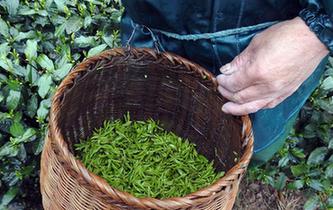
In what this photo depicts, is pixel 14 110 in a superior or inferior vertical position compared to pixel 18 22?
inferior

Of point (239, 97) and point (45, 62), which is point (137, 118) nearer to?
point (45, 62)

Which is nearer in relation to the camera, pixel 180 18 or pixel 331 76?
pixel 180 18

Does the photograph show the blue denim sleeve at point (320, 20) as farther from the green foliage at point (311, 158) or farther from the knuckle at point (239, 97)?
the green foliage at point (311, 158)

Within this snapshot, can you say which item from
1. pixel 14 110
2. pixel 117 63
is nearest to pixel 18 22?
pixel 14 110

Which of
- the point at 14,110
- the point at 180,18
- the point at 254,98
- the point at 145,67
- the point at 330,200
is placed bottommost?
the point at 330,200

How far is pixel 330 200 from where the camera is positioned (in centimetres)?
208

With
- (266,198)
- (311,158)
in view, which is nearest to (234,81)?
(311,158)

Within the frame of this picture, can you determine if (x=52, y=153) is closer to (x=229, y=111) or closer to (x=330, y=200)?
(x=229, y=111)

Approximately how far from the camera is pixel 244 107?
135cm

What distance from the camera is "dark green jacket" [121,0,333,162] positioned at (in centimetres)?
122

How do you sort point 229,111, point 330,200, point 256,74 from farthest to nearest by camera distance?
point 330,200 → point 229,111 → point 256,74

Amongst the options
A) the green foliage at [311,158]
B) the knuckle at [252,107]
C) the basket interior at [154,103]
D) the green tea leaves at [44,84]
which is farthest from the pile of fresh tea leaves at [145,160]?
the green foliage at [311,158]

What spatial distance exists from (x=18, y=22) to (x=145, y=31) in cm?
59

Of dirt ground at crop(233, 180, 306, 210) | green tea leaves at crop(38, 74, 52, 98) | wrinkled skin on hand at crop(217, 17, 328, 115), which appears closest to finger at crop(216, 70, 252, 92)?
wrinkled skin on hand at crop(217, 17, 328, 115)
